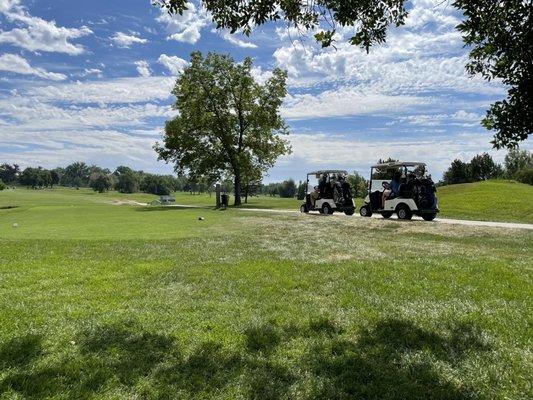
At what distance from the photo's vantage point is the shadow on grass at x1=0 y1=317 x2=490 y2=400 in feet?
15.4

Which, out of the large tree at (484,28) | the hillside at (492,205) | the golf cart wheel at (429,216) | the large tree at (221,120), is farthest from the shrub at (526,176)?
the large tree at (484,28)

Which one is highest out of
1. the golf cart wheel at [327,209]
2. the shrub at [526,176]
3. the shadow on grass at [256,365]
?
the shrub at [526,176]

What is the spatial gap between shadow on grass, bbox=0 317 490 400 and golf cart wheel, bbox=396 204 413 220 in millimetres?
18325

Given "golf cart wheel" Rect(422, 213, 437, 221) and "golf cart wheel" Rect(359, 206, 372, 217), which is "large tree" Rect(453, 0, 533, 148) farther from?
"golf cart wheel" Rect(359, 206, 372, 217)

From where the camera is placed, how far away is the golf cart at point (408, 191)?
2389 centimetres

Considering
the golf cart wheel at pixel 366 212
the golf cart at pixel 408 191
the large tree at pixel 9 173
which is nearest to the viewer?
the golf cart at pixel 408 191

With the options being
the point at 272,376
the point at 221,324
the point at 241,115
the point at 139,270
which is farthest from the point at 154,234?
the point at 241,115

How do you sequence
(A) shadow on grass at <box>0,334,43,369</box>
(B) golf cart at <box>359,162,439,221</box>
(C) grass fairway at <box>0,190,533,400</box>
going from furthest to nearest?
(B) golf cart at <box>359,162,439,221</box>, (A) shadow on grass at <box>0,334,43,369</box>, (C) grass fairway at <box>0,190,533,400</box>

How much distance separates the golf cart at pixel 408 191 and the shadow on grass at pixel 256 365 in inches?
719

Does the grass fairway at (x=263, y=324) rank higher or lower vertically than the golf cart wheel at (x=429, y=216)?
lower

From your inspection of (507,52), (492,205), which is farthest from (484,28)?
(492,205)

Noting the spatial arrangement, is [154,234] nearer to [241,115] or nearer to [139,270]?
[139,270]

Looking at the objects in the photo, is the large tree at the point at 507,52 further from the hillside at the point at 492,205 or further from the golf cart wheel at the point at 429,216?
the hillside at the point at 492,205

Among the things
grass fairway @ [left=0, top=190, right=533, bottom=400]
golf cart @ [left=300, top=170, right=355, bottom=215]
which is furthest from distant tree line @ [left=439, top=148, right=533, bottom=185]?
grass fairway @ [left=0, top=190, right=533, bottom=400]
